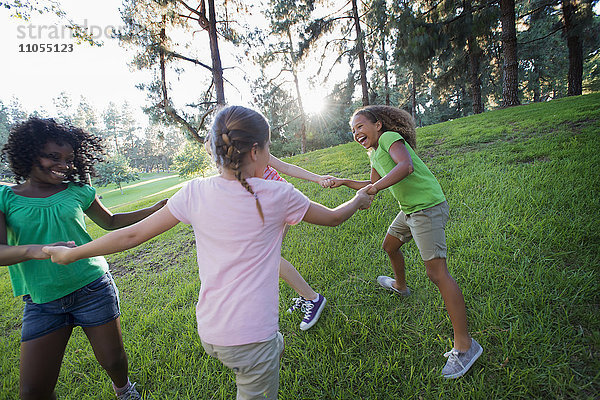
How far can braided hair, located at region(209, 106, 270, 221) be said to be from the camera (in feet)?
3.76

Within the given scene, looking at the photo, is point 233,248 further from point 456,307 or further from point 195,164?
point 195,164

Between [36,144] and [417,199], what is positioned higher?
[36,144]

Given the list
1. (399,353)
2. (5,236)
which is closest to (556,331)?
(399,353)

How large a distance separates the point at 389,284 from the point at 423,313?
1.38 ft

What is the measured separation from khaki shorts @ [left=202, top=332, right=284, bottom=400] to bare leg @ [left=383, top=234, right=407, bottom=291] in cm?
156

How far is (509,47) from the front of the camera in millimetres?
9172

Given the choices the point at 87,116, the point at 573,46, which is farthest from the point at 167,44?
the point at 87,116

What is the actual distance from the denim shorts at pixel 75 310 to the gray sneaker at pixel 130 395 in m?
0.62

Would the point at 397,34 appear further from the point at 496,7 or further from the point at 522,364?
the point at 522,364

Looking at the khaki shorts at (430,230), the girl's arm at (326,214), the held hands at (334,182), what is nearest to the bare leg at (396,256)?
the khaki shorts at (430,230)

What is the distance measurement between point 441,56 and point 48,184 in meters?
14.0

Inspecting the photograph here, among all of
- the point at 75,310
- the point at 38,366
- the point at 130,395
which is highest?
the point at 75,310

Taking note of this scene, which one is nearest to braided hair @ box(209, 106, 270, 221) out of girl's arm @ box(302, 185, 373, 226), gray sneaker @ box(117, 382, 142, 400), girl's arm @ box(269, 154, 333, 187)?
girl's arm @ box(302, 185, 373, 226)

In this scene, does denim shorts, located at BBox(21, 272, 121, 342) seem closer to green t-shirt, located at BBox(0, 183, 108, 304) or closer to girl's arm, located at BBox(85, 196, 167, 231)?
green t-shirt, located at BBox(0, 183, 108, 304)
